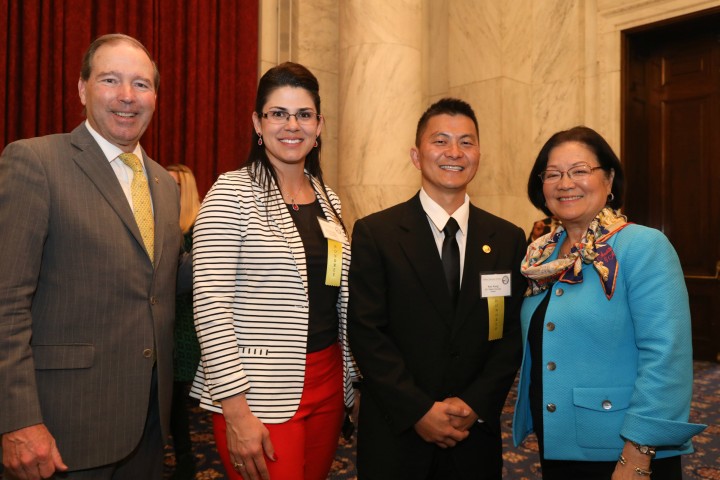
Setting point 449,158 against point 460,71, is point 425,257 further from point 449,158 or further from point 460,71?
point 460,71

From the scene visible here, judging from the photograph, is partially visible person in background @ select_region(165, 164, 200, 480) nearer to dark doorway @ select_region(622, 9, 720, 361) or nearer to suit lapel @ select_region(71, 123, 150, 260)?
suit lapel @ select_region(71, 123, 150, 260)

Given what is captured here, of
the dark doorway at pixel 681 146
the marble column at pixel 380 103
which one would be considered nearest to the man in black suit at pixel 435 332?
the marble column at pixel 380 103

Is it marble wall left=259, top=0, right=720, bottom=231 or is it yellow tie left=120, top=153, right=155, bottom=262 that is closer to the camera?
yellow tie left=120, top=153, right=155, bottom=262

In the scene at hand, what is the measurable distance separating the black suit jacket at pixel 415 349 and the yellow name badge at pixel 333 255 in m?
0.05

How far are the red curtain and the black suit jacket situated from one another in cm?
Answer: 360

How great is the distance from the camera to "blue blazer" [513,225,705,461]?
144cm

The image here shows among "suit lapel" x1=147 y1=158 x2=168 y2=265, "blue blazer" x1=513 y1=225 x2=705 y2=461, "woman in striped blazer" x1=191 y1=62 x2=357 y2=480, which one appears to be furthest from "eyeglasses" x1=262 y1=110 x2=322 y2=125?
"blue blazer" x1=513 y1=225 x2=705 y2=461

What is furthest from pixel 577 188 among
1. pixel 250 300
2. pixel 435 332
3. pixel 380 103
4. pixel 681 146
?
pixel 681 146

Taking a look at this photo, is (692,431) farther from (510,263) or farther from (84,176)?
(84,176)

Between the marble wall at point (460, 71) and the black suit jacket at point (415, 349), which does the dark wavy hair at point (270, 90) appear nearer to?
the black suit jacket at point (415, 349)

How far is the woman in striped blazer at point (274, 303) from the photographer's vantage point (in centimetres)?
152

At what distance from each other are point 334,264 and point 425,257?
0.30 metres

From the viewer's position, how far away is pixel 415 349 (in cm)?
172

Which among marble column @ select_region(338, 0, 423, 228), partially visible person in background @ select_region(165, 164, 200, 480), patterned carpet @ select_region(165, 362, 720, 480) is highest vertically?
marble column @ select_region(338, 0, 423, 228)
